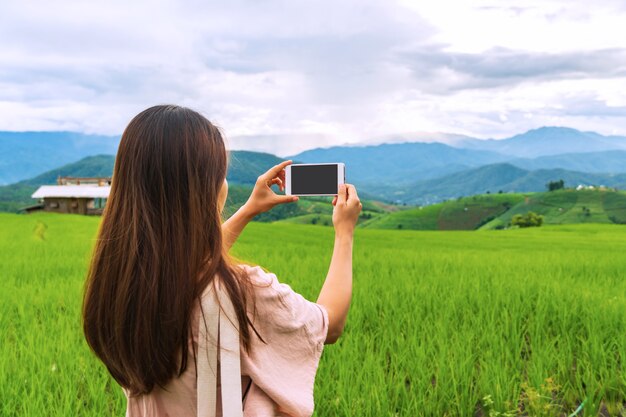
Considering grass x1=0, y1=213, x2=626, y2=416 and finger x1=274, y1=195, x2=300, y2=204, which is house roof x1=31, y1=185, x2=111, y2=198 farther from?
finger x1=274, y1=195, x2=300, y2=204

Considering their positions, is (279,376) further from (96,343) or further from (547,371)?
(547,371)

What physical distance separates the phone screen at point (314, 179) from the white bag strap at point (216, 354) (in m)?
0.72

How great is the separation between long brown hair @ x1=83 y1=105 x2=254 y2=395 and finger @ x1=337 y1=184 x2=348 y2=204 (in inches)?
18.4

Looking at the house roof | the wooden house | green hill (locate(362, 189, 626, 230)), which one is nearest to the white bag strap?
the wooden house

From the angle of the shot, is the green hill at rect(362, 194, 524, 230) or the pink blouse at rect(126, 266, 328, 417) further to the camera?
the green hill at rect(362, 194, 524, 230)

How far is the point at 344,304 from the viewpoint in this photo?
1.80 metres

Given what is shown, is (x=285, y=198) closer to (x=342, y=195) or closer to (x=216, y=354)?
(x=342, y=195)

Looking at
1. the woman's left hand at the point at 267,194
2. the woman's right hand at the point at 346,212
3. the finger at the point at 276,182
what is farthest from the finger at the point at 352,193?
the finger at the point at 276,182

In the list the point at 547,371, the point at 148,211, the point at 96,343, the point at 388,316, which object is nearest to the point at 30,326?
the point at 388,316

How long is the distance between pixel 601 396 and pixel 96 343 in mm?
3074

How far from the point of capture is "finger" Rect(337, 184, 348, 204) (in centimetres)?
190

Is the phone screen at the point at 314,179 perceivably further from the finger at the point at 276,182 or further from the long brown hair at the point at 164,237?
the long brown hair at the point at 164,237

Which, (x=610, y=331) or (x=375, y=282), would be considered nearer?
(x=610, y=331)

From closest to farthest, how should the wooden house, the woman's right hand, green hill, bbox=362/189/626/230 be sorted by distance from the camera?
the woman's right hand < the wooden house < green hill, bbox=362/189/626/230
